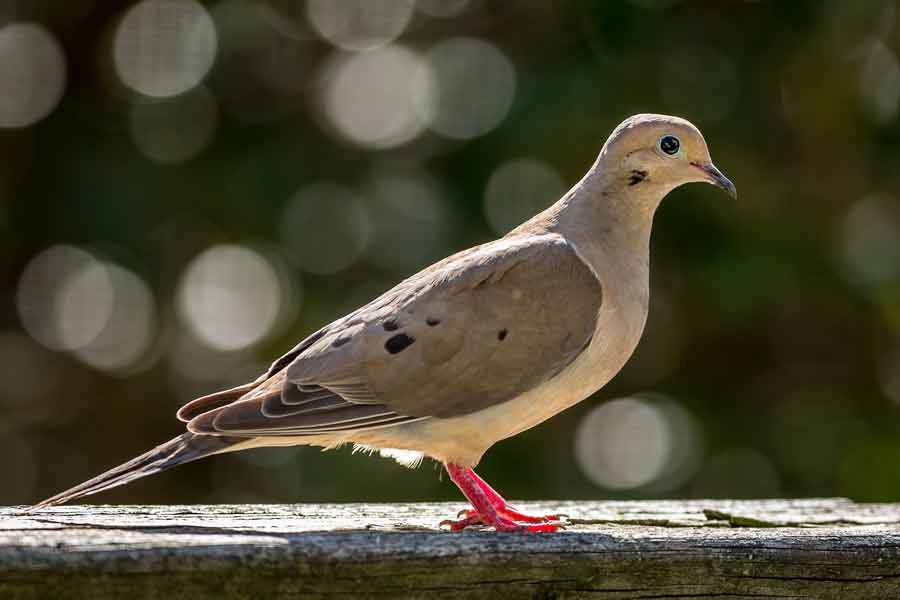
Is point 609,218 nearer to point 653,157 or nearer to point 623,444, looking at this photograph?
point 653,157

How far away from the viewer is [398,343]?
342 cm

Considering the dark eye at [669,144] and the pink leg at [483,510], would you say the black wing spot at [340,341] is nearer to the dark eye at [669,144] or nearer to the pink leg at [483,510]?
the pink leg at [483,510]

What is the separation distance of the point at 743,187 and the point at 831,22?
78cm

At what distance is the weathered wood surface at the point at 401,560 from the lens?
2371 mm

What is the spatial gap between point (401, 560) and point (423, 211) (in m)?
3.74

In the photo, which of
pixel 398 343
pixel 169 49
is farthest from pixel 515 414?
pixel 169 49

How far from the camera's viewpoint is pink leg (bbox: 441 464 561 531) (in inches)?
126

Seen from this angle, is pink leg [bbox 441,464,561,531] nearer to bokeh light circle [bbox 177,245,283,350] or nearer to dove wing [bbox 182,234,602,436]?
dove wing [bbox 182,234,602,436]

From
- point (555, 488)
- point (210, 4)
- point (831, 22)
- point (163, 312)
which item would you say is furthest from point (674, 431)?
point (210, 4)

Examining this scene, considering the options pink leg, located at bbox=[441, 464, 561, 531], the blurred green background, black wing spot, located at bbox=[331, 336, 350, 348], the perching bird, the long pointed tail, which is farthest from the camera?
the blurred green background

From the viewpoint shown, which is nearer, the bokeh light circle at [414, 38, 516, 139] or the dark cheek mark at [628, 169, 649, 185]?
the dark cheek mark at [628, 169, 649, 185]

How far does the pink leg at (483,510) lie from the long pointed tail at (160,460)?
53 cm

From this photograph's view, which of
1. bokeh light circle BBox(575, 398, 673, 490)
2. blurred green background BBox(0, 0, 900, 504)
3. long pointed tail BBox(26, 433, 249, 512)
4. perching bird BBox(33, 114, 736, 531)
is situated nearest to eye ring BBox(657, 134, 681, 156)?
perching bird BBox(33, 114, 736, 531)

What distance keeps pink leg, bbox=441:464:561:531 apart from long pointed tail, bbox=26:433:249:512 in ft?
1.73
